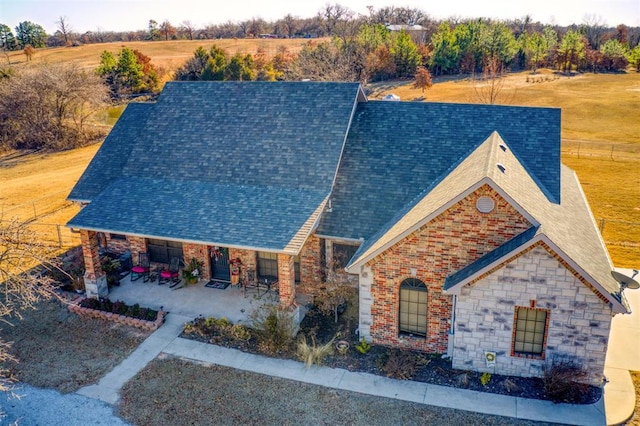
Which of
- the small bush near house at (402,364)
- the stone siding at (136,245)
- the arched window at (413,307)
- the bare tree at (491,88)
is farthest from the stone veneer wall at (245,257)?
the bare tree at (491,88)

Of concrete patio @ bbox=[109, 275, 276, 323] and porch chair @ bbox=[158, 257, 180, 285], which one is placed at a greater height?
porch chair @ bbox=[158, 257, 180, 285]

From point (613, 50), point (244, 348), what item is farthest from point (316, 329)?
point (613, 50)

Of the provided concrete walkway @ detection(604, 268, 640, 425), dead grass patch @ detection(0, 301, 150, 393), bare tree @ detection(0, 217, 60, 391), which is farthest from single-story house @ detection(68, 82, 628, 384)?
bare tree @ detection(0, 217, 60, 391)

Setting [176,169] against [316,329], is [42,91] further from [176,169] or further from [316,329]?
[316,329]

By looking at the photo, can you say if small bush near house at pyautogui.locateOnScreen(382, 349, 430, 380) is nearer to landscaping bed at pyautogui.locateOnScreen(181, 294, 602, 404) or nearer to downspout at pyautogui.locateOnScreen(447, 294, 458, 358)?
landscaping bed at pyautogui.locateOnScreen(181, 294, 602, 404)

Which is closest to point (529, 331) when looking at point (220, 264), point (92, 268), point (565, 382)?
point (565, 382)

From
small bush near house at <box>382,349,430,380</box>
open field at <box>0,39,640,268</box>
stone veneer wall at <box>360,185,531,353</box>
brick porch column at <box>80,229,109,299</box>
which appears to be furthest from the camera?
open field at <box>0,39,640,268</box>
